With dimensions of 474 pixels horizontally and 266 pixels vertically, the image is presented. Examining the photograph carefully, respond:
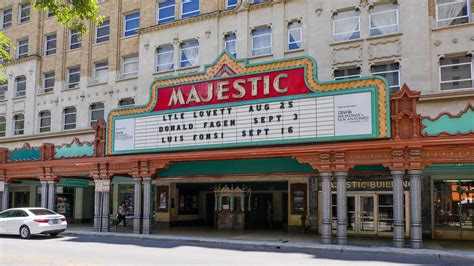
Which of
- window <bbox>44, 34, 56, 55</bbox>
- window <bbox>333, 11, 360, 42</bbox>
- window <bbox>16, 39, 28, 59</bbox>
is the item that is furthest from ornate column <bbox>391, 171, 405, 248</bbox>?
window <bbox>16, 39, 28, 59</bbox>

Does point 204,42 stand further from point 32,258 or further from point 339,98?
point 32,258

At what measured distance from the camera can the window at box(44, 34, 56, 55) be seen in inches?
1438

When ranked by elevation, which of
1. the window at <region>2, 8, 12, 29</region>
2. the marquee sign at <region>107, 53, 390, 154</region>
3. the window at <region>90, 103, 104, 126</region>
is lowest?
the marquee sign at <region>107, 53, 390, 154</region>

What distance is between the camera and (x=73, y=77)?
3522 cm

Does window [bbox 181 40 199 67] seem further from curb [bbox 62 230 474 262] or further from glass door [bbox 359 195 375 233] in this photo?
glass door [bbox 359 195 375 233]

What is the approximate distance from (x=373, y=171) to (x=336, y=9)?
29.1 ft

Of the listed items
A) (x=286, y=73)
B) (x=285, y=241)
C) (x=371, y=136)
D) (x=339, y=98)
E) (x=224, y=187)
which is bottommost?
(x=285, y=241)

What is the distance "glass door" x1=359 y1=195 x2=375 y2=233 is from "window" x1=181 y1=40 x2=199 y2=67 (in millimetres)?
12676

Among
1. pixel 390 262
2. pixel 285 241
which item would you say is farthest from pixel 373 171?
pixel 390 262

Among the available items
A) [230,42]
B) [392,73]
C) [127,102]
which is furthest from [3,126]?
[392,73]

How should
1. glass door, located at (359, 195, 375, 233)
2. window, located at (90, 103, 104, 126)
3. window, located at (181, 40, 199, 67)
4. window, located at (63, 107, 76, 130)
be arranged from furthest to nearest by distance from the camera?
window, located at (63, 107, 76, 130) → window, located at (90, 103, 104, 126) → window, located at (181, 40, 199, 67) → glass door, located at (359, 195, 375, 233)

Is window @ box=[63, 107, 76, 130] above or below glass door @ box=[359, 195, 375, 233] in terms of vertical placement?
above

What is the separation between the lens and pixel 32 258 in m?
14.5

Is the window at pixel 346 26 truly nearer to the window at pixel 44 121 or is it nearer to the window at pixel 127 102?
the window at pixel 127 102
